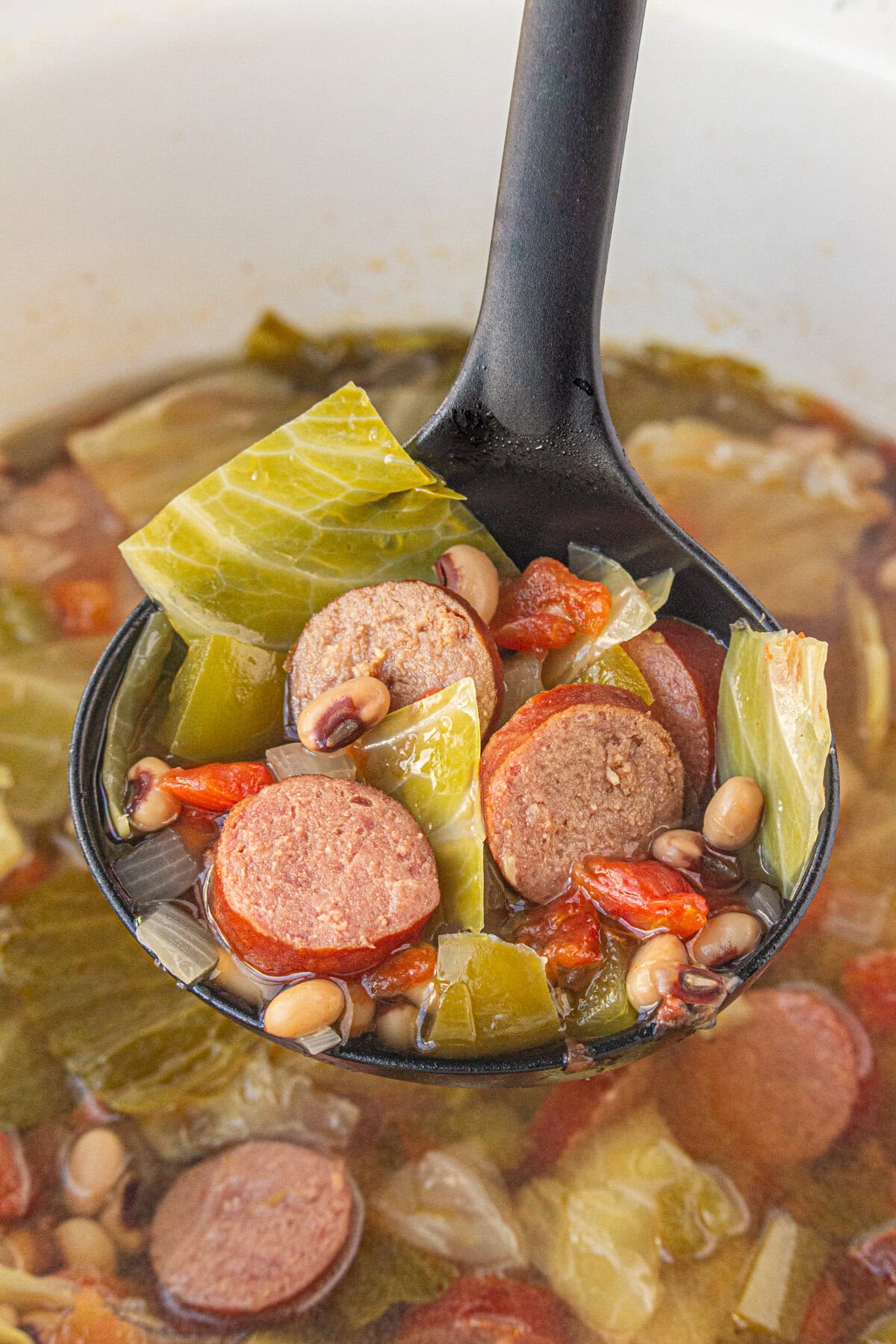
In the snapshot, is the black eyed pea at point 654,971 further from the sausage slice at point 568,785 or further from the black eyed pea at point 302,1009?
the black eyed pea at point 302,1009

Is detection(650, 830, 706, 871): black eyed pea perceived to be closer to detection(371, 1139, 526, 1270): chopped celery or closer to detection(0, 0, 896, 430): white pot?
detection(371, 1139, 526, 1270): chopped celery

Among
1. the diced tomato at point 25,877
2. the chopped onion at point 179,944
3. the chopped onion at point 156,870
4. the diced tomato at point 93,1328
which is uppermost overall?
the chopped onion at point 156,870

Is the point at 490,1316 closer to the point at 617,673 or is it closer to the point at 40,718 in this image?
the point at 617,673

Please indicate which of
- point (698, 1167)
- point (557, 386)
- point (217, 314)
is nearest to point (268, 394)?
point (217, 314)

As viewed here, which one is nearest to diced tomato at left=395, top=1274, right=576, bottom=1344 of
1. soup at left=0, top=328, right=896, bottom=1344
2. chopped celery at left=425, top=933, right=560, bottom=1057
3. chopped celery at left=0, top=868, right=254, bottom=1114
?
soup at left=0, top=328, right=896, bottom=1344

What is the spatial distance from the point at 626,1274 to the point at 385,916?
958 mm

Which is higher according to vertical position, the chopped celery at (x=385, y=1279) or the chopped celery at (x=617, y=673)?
the chopped celery at (x=617, y=673)

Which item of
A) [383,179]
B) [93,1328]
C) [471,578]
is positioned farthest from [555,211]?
[93,1328]

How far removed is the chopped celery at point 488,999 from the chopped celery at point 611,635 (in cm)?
51

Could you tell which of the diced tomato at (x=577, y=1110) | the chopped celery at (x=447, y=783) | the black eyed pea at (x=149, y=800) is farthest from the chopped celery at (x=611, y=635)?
the diced tomato at (x=577, y=1110)

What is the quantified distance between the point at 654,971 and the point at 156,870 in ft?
2.51

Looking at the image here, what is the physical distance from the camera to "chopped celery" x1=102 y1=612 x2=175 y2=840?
187 cm

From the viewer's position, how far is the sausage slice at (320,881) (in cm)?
160

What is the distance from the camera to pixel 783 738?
68.9 inches
